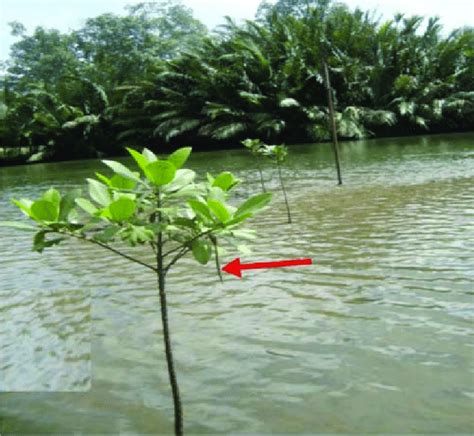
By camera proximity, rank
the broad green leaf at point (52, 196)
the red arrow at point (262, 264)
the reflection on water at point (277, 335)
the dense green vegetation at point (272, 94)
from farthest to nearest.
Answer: the dense green vegetation at point (272, 94)
the red arrow at point (262, 264)
the reflection on water at point (277, 335)
the broad green leaf at point (52, 196)

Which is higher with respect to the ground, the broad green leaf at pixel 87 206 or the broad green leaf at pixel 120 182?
the broad green leaf at pixel 120 182

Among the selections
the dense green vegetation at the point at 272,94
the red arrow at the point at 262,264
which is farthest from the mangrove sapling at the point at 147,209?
the dense green vegetation at the point at 272,94

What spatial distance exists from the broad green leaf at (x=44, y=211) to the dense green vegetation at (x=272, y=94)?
2208cm

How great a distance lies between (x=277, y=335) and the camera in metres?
3.05

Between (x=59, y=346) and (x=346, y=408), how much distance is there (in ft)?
5.50

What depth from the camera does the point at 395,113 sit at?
24.2m

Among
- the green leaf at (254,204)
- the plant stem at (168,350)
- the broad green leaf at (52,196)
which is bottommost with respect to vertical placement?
the plant stem at (168,350)

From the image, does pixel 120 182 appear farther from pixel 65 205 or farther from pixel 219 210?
pixel 219 210

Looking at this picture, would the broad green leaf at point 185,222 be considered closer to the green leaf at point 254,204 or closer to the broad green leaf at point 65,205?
the green leaf at point 254,204

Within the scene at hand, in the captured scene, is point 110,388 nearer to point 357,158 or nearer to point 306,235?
point 306,235

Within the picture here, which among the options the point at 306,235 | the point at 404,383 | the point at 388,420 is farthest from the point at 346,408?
the point at 306,235

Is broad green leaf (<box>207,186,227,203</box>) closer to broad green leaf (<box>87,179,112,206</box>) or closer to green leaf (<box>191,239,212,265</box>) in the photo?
green leaf (<box>191,239,212,265</box>)

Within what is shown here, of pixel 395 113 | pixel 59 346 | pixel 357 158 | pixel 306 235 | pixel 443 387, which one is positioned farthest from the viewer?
pixel 395 113

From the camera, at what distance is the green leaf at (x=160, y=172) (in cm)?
142
